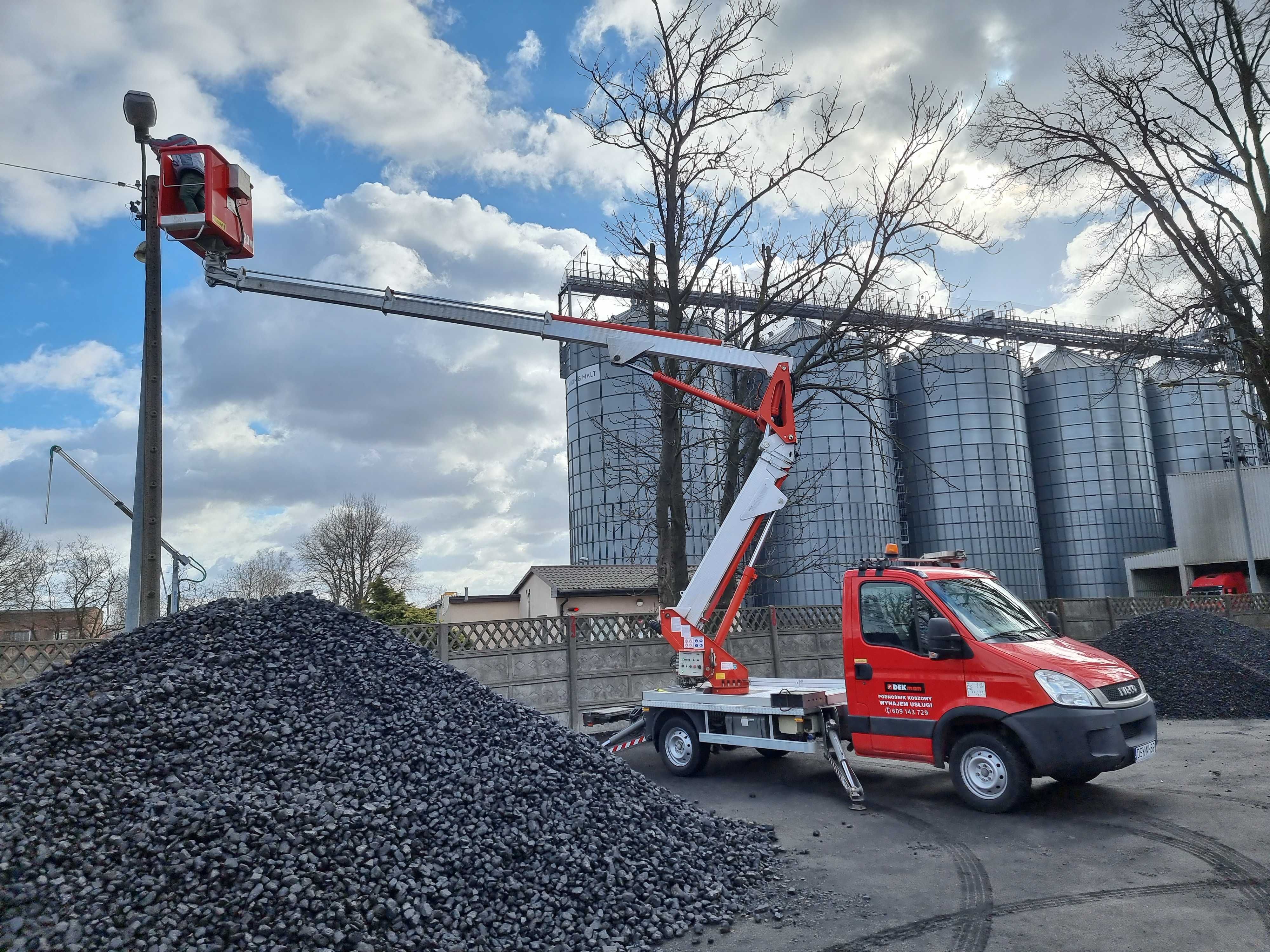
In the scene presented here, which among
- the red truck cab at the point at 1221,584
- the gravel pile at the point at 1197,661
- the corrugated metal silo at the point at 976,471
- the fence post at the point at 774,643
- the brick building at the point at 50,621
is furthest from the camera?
the corrugated metal silo at the point at 976,471

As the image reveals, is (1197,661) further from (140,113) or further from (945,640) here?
(140,113)

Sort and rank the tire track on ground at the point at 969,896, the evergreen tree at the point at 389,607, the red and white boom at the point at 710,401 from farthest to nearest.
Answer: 1. the evergreen tree at the point at 389,607
2. the red and white boom at the point at 710,401
3. the tire track on ground at the point at 969,896

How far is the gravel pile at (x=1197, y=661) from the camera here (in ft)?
46.3

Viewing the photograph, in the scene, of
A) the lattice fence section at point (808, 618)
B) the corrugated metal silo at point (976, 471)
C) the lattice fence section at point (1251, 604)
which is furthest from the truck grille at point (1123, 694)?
the corrugated metal silo at point (976, 471)

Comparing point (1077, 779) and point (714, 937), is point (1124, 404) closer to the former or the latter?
point (1077, 779)

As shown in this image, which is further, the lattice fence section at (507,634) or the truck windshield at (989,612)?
the lattice fence section at (507,634)

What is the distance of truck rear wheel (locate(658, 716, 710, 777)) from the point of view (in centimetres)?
1005

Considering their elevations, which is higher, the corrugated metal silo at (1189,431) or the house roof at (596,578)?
the corrugated metal silo at (1189,431)

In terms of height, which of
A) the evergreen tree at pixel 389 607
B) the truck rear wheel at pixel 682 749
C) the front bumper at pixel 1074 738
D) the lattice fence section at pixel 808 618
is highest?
the evergreen tree at pixel 389 607

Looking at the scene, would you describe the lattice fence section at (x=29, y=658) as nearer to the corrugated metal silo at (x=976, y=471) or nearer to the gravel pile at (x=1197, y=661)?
the gravel pile at (x=1197, y=661)

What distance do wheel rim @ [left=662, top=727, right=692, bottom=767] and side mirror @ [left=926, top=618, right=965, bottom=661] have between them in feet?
11.3

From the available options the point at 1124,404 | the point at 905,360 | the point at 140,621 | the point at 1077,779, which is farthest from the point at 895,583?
the point at 1124,404

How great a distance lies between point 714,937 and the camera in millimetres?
5309

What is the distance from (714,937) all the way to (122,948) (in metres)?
3.40
